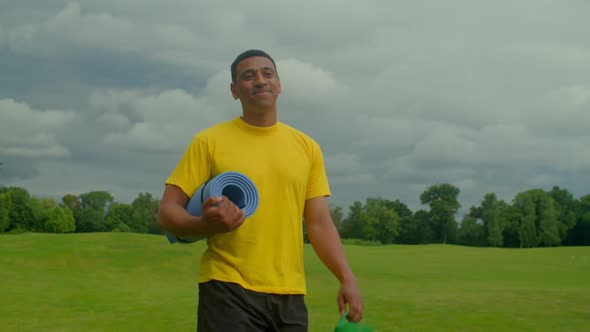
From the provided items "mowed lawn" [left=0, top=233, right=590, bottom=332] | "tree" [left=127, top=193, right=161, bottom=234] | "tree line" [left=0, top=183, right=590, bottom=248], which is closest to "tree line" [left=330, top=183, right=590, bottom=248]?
"tree line" [left=0, top=183, right=590, bottom=248]

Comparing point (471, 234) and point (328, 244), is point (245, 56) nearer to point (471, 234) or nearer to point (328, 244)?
point (328, 244)

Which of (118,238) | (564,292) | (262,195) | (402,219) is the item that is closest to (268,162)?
(262,195)

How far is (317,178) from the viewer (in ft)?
12.8

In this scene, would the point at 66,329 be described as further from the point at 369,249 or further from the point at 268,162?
the point at 369,249

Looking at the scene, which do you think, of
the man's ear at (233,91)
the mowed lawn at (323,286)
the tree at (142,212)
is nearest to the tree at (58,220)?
the tree at (142,212)

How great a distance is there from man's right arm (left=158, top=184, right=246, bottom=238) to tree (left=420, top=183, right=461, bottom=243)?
2910 inches

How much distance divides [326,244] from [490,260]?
31008 mm

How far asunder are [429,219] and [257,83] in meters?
76.7

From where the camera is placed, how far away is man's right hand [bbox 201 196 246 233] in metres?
2.92

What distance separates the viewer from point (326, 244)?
3.82 metres

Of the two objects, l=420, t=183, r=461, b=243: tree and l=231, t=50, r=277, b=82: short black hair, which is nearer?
l=231, t=50, r=277, b=82: short black hair

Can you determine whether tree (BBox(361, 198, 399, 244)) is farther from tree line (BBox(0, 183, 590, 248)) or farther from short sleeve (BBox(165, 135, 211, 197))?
short sleeve (BBox(165, 135, 211, 197))

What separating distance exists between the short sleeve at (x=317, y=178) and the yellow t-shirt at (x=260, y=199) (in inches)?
4.1

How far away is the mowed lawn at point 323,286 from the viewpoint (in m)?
12.0
